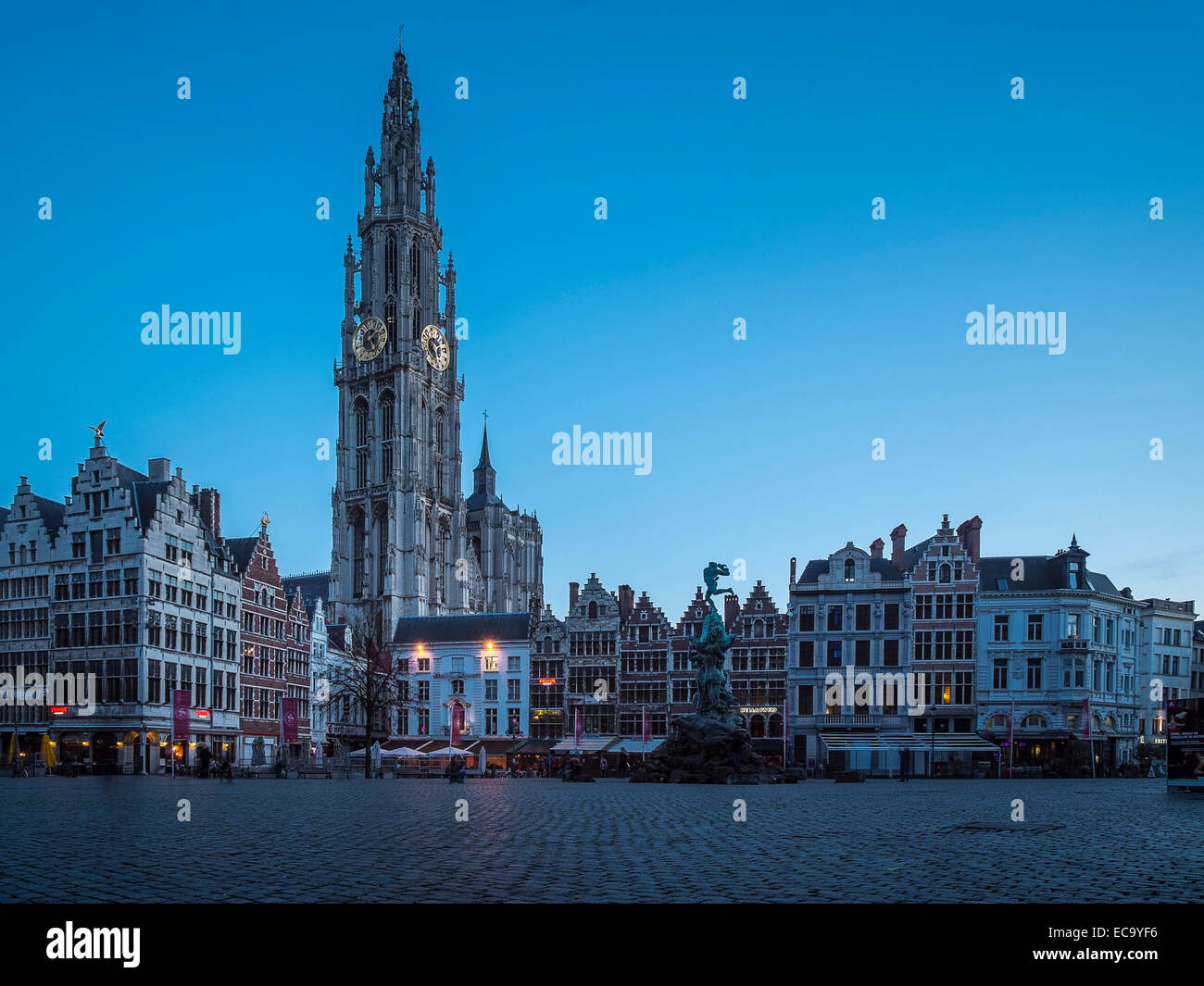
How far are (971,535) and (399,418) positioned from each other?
69.4 m

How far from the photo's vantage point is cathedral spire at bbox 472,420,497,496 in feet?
533

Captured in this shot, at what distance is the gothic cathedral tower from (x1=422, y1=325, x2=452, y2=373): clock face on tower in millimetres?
178

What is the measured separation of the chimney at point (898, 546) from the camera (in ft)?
239

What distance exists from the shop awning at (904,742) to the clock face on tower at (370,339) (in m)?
75.1

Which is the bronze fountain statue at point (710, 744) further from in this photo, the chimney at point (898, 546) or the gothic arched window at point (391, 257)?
the gothic arched window at point (391, 257)

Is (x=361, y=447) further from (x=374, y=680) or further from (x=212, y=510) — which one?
(x=212, y=510)

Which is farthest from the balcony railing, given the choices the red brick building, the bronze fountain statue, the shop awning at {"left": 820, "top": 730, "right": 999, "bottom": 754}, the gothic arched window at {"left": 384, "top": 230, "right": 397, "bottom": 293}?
the gothic arched window at {"left": 384, "top": 230, "right": 397, "bottom": 293}

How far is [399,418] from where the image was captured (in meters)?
125

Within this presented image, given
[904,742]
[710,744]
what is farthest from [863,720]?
[710,744]

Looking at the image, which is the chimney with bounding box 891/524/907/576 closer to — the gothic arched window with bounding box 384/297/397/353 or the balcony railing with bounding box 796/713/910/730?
the balcony railing with bounding box 796/713/910/730

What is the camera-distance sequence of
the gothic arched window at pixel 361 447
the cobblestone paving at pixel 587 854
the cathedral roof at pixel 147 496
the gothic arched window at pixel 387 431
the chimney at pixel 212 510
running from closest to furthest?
the cobblestone paving at pixel 587 854 < the cathedral roof at pixel 147 496 < the chimney at pixel 212 510 < the gothic arched window at pixel 387 431 < the gothic arched window at pixel 361 447

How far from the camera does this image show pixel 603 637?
82125 mm

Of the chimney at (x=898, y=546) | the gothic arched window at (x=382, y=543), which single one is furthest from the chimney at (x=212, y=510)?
the gothic arched window at (x=382, y=543)
